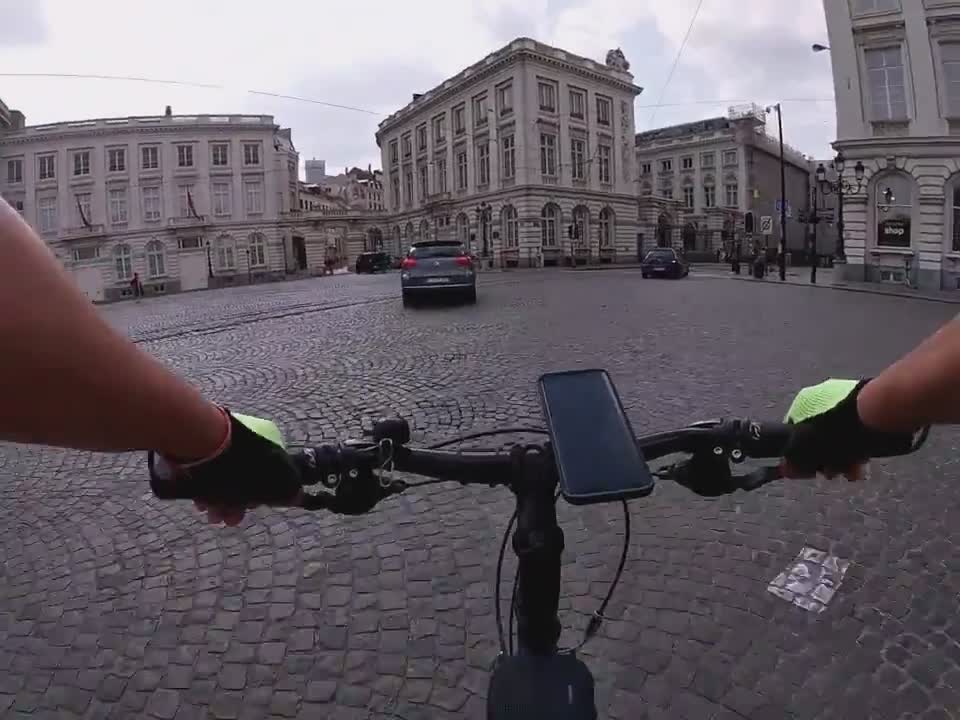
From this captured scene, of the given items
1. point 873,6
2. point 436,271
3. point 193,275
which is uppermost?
point 873,6

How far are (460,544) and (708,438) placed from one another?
213cm

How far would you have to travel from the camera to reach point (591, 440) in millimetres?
951

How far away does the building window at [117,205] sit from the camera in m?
53.3

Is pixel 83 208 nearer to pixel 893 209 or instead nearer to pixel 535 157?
pixel 535 157

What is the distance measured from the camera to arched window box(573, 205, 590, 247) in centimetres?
4809

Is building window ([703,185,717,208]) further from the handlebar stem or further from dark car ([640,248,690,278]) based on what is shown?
the handlebar stem

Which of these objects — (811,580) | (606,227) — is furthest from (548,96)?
(811,580)

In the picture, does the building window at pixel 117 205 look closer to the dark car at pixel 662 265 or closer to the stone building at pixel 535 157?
the stone building at pixel 535 157

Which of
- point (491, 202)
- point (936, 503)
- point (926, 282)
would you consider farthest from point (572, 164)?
point (936, 503)

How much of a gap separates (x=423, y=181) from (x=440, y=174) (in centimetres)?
352

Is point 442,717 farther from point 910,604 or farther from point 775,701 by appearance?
point 910,604

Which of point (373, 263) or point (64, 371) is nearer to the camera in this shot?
point (64, 371)

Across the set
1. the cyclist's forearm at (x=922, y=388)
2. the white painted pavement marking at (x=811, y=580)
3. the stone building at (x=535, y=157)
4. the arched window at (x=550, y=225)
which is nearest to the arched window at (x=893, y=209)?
the white painted pavement marking at (x=811, y=580)

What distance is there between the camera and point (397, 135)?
202 feet
